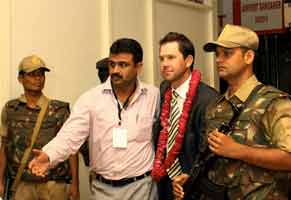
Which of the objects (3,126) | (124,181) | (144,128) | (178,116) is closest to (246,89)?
(178,116)

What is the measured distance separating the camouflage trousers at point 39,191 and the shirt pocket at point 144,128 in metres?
0.84

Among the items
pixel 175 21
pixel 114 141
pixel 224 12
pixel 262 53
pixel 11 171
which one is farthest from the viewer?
pixel 224 12

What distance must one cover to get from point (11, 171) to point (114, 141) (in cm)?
92

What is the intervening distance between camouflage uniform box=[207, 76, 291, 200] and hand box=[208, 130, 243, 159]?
0.22 ft

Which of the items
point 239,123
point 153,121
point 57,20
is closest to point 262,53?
point 57,20

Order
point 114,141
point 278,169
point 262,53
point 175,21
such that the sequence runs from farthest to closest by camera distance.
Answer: point 262,53, point 175,21, point 114,141, point 278,169

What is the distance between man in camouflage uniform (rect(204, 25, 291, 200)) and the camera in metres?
2.20

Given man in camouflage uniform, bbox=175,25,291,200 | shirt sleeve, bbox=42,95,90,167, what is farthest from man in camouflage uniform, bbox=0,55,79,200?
Answer: man in camouflage uniform, bbox=175,25,291,200

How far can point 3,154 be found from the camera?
3.36 metres

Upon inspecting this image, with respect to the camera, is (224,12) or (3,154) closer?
(3,154)

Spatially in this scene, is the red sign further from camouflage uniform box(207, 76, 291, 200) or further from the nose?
camouflage uniform box(207, 76, 291, 200)

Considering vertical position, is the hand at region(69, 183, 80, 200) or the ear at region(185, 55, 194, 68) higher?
the ear at region(185, 55, 194, 68)

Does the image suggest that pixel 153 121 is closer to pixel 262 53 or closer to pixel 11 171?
pixel 11 171

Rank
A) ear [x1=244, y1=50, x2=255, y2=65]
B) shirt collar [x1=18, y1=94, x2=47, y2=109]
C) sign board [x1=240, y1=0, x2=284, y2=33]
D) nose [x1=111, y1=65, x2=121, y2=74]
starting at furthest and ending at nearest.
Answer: sign board [x1=240, y1=0, x2=284, y2=33] → shirt collar [x1=18, y1=94, x2=47, y2=109] → nose [x1=111, y1=65, x2=121, y2=74] → ear [x1=244, y1=50, x2=255, y2=65]
